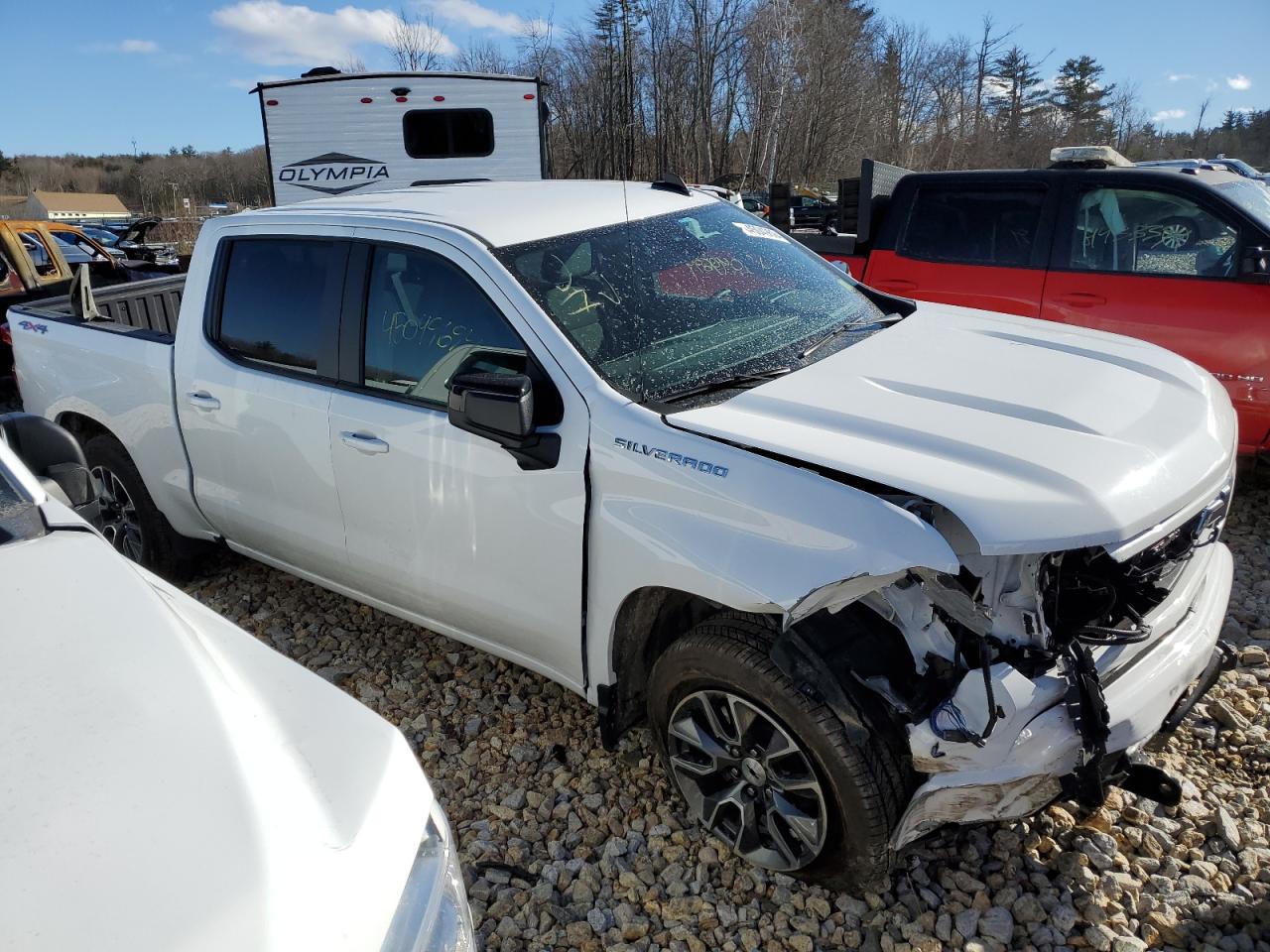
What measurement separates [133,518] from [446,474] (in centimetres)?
245

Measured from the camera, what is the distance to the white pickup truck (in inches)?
78.5

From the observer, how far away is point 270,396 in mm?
3193

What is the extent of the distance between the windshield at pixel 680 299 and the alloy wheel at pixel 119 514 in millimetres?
2703

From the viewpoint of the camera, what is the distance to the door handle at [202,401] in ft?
11.2

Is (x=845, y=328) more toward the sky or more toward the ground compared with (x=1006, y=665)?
more toward the sky

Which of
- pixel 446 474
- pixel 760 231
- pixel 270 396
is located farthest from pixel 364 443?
pixel 760 231

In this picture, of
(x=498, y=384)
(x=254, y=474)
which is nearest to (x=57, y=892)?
(x=498, y=384)

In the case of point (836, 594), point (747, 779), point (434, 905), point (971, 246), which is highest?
point (971, 246)

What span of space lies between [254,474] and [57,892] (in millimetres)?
2460

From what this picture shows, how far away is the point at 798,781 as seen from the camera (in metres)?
2.24

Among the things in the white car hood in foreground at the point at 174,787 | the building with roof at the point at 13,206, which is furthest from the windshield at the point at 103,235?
the building with roof at the point at 13,206

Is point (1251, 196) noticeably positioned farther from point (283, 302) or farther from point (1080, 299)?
point (283, 302)

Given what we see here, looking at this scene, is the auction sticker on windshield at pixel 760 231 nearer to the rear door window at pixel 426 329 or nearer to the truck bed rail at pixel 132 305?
the rear door window at pixel 426 329

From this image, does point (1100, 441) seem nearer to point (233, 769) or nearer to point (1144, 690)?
point (1144, 690)
